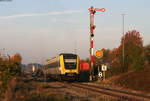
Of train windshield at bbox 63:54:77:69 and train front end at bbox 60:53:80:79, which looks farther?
train windshield at bbox 63:54:77:69

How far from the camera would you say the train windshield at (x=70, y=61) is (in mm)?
43844

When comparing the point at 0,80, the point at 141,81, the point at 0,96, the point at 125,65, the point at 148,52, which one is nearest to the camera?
the point at 0,96

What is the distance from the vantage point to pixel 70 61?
44156 millimetres

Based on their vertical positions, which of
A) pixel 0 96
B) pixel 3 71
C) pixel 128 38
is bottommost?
pixel 0 96

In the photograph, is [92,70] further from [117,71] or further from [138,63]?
[138,63]

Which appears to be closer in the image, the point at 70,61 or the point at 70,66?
the point at 70,66

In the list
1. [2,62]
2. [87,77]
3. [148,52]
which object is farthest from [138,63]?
[2,62]

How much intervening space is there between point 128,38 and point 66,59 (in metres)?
59.3

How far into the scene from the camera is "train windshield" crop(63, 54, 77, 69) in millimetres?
43844

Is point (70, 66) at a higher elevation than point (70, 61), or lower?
lower

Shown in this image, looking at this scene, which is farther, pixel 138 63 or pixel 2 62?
pixel 138 63

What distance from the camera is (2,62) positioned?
2245 centimetres

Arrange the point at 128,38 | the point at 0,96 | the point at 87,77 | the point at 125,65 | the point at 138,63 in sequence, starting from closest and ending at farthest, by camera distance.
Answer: the point at 0,96
the point at 138,63
the point at 125,65
the point at 87,77
the point at 128,38

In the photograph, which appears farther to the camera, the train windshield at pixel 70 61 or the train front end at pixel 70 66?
the train windshield at pixel 70 61
